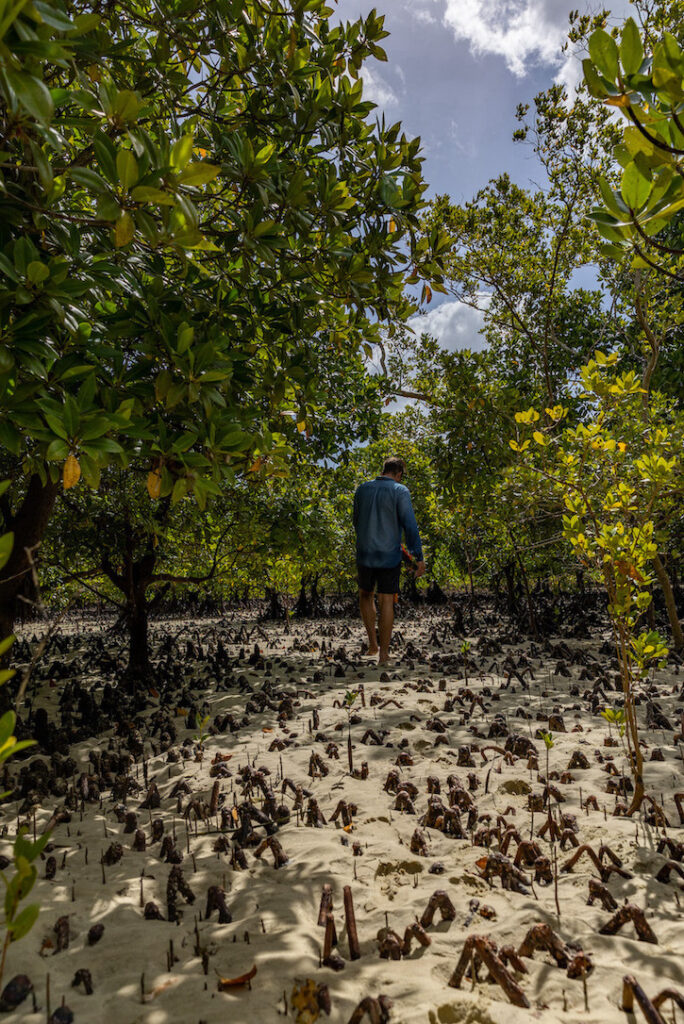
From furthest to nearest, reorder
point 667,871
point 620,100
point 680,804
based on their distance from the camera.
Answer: point 680,804
point 667,871
point 620,100

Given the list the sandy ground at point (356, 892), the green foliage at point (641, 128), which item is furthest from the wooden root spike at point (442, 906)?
the green foliage at point (641, 128)

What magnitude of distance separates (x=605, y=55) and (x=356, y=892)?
322cm

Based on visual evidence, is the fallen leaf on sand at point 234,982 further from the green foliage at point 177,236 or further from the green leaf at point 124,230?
the green leaf at point 124,230

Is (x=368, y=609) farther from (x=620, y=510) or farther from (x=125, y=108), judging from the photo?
(x=125, y=108)

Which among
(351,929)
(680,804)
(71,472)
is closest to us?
(71,472)

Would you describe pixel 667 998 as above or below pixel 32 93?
below

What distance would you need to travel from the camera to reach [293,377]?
11.6 ft

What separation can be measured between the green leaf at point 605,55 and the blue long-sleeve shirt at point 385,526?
19.8 ft

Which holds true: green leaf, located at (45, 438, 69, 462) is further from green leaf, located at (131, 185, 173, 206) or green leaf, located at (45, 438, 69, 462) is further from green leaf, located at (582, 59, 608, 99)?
green leaf, located at (582, 59, 608, 99)

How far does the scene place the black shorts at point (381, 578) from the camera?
736 cm

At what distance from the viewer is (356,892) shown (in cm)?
267

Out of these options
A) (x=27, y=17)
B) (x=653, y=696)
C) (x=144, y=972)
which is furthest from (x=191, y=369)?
(x=653, y=696)

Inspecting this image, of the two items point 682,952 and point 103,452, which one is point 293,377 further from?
point 682,952

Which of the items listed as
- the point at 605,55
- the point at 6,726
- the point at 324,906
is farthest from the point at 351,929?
the point at 605,55
